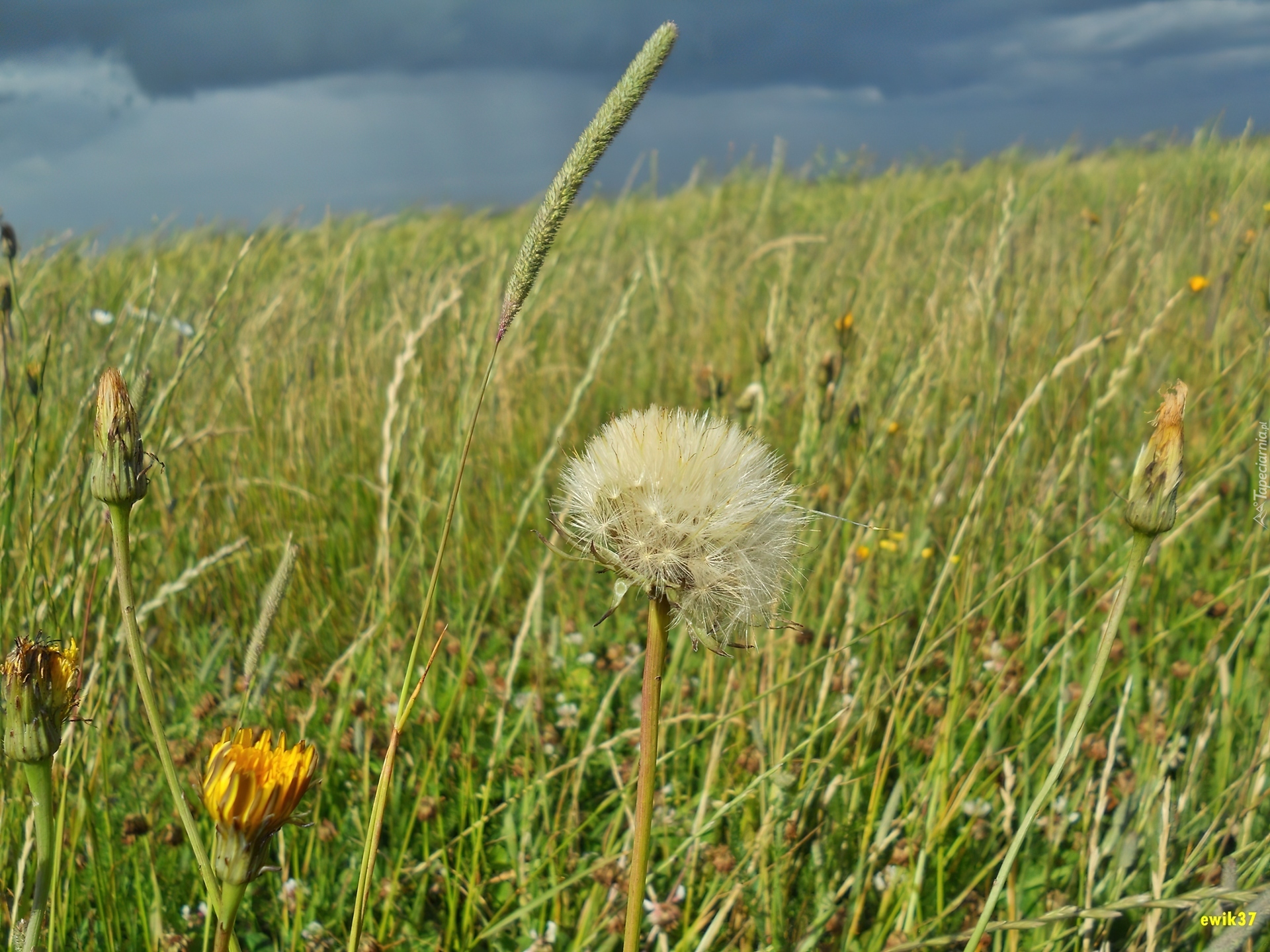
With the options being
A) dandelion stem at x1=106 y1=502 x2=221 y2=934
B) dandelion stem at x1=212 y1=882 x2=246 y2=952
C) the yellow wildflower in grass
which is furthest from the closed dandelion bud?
dandelion stem at x1=212 y1=882 x2=246 y2=952

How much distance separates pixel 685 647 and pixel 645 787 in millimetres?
1155

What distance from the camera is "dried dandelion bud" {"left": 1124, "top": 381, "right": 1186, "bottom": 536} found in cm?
82

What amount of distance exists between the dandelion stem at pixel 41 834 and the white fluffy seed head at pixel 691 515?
1.73 feet

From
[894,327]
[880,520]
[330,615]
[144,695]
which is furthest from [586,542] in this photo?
[894,327]

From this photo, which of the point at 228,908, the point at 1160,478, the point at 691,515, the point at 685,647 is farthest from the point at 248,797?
the point at 685,647

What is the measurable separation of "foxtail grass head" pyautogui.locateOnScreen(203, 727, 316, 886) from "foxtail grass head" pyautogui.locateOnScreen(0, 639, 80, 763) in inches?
7.4

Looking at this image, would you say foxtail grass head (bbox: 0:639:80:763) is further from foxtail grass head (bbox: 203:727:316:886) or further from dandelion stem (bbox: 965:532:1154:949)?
dandelion stem (bbox: 965:532:1154:949)

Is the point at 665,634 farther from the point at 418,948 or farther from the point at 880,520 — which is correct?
the point at 880,520

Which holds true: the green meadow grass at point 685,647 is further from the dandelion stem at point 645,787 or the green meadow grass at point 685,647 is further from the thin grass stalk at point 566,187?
the thin grass stalk at point 566,187

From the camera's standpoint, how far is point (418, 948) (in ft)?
4.74

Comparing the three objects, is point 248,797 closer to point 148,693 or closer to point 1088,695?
point 148,693

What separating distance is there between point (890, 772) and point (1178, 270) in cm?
369

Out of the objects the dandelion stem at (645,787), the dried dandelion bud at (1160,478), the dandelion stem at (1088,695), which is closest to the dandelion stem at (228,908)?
the dandelion stem at (645,787)

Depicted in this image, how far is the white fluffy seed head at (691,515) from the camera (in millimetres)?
845
